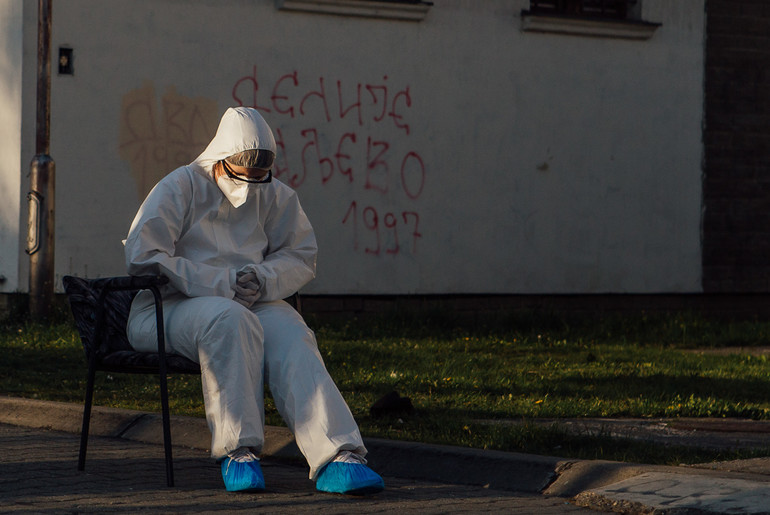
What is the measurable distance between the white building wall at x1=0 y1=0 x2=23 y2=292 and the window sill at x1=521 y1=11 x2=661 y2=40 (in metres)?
4.93

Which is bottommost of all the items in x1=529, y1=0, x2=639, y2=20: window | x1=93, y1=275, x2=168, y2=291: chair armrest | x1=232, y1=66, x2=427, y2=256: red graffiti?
x1=93, y1=275, x2=168, y2=291: chair armrest

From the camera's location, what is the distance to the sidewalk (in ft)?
14.6

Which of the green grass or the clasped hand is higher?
the clasped hand

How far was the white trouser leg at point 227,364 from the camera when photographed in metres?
4.61

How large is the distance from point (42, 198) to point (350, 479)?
249 inches

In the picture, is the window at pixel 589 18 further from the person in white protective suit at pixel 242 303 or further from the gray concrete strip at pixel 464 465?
the gray concrete strip at pixel 464 465

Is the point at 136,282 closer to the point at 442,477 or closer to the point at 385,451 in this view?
the point at 385,451

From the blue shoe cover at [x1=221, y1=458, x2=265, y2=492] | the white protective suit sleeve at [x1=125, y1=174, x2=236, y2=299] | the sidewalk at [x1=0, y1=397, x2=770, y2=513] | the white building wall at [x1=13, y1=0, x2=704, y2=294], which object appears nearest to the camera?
the sidewalk at [x1=0, y1=397, x2=770, y2=513]

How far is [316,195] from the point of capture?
11.9 metres

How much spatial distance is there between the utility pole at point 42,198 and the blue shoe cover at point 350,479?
612cm

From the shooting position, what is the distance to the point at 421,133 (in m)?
12.3

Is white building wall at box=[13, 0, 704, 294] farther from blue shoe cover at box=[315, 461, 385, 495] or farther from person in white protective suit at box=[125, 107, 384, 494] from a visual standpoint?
blue shoe cover at box=[315, 461, 385, 495]

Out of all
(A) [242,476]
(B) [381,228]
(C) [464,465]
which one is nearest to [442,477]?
(C) [464,465]

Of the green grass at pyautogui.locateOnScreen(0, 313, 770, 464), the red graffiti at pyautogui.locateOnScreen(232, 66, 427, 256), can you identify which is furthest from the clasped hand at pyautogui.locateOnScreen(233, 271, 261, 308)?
the red graffiti at pyautogui.locateOnScreen(232, 66, 427, 256)
